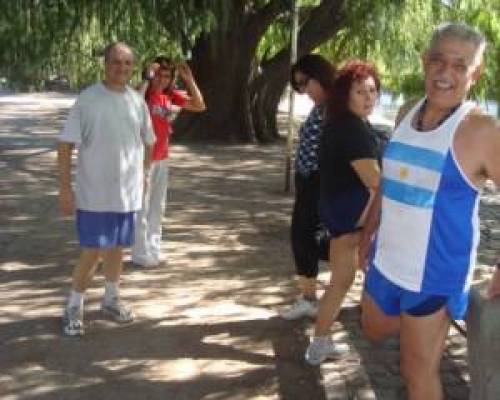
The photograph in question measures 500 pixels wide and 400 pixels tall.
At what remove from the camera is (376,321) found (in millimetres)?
3346

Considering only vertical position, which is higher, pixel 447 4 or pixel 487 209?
pixel 447 4

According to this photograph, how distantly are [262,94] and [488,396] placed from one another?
44.5 ft

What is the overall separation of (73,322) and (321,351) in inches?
61.2

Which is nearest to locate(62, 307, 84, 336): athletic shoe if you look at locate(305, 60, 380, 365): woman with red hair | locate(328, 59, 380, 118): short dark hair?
locate(305, 60, 380, 365): woman with red hair

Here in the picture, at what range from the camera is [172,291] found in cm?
620

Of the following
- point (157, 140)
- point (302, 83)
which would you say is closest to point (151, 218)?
point (157, 140)

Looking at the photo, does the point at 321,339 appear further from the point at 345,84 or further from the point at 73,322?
the point at 73,322

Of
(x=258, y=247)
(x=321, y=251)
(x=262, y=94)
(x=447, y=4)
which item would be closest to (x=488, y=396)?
(x=321, y=251)

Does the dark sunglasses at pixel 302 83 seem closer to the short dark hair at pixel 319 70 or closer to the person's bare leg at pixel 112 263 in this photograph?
the short dark hair at pixel 319 70

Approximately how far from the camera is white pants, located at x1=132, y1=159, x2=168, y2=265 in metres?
6.65

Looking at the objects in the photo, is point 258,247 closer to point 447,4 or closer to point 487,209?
point 487,209

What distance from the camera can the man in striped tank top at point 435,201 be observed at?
9.53 ft

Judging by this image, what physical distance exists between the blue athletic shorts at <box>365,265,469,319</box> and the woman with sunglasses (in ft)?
5.46

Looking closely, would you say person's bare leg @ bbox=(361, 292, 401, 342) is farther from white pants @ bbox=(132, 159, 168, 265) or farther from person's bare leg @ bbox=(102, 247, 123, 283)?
white pants @ bbox=(132, 159, 168, 265)
